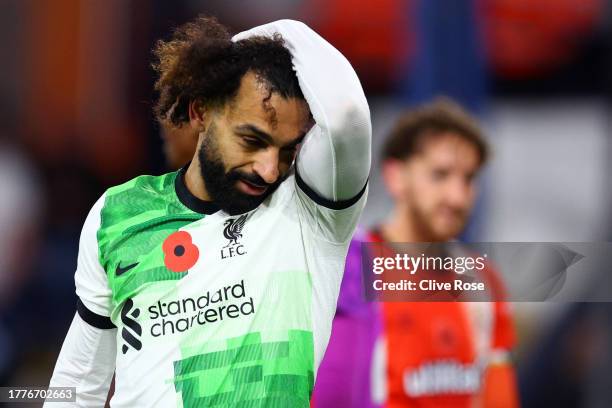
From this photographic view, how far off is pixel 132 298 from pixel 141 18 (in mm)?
2206

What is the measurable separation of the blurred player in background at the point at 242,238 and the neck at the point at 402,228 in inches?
55.1

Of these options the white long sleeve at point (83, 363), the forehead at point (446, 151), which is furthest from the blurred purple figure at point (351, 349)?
the white long sleeve at point (83, 363)

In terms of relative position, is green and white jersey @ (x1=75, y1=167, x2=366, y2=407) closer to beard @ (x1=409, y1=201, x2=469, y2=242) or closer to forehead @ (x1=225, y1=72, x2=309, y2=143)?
forehead @ (x1=225, y1=72, x2=309, y2=143)

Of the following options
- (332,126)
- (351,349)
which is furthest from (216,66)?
(351,349)

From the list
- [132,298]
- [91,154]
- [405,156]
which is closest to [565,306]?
[405,156]

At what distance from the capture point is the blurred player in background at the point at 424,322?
3.10 m

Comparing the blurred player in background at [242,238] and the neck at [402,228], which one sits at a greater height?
the neck at [402,228]

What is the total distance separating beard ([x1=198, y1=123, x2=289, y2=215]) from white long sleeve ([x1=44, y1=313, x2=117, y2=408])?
393 mm

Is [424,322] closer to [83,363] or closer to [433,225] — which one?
[433,225]

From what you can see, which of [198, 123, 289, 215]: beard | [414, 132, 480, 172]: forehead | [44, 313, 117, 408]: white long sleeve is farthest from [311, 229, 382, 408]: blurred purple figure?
[198, 123, 289, 215]: beard

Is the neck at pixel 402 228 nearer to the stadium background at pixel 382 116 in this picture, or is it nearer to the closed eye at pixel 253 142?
the stadium background at pixel 382 116

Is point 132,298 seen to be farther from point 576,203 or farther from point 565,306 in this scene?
point 576,203

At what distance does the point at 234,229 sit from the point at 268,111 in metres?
0.25

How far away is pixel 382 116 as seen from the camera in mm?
3783
